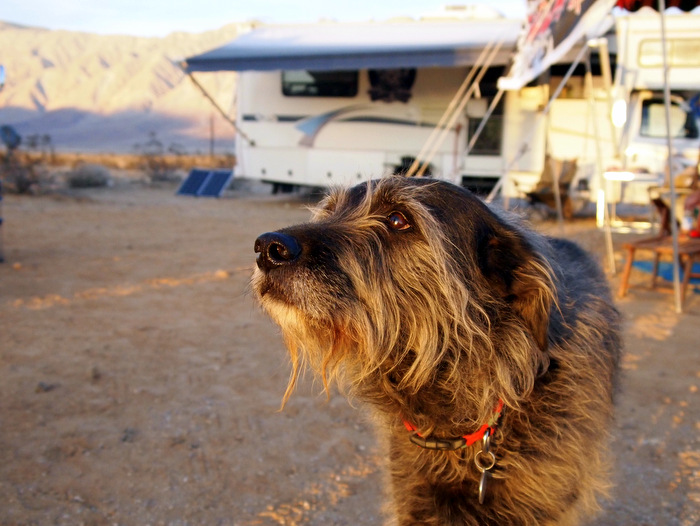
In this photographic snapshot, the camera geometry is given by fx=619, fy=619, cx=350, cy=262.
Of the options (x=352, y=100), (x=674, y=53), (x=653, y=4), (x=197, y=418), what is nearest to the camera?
(x=197, y=418)

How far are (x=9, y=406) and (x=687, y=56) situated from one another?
45.3 feet

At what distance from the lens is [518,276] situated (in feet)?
7.02

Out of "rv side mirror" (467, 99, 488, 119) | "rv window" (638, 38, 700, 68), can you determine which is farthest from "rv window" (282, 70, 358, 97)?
"rv window" (638, 38, 700, 68)

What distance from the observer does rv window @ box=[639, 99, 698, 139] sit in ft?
44.5

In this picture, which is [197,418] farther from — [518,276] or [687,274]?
[687,274]

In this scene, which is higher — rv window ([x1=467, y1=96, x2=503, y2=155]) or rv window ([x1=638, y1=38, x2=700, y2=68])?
rv window ([x1=638, y1=38, x2=700, y2=68])

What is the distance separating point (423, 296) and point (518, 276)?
0.34m

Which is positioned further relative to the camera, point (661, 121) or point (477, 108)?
A: point (477, 108)

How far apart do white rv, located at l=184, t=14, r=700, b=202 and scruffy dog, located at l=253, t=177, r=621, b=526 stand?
10371 millimetres

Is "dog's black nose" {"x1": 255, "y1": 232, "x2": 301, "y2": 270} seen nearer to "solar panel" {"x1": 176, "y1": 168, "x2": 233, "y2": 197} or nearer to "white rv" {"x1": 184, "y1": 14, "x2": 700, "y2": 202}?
"white rv" {"x1": 184, "y1": 14, "x2": 700, "y2": 202}

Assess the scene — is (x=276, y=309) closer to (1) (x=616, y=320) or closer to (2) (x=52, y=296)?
(1) (x=616, y=320)

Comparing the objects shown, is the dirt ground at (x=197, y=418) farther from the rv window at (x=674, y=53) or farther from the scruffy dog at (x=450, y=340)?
the rv window at (x=674, y=53)

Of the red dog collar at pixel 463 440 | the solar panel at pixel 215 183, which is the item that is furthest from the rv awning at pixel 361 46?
the red dog collar at pixel 463 440

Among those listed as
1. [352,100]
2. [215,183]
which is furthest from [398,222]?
[215,183]
